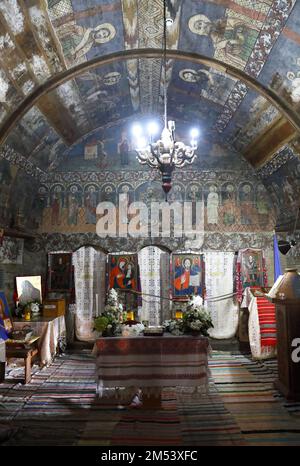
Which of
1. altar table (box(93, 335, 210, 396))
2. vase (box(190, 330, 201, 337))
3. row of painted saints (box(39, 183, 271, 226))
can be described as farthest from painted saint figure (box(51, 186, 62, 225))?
vase (box(190, 330, 201, 337))

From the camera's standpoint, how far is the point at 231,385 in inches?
275

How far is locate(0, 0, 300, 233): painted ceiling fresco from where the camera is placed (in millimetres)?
5453

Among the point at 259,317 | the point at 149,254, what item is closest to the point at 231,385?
the point at 259,317

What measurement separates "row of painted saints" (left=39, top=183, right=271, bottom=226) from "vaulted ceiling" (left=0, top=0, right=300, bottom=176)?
115 centimetres

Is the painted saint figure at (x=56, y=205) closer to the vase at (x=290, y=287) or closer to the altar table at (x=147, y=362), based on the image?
the altar table at (x=147, y=362)

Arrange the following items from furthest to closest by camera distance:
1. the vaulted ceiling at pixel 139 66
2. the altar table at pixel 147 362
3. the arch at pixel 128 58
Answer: the arch at pixel 128 58 < the altar table at pixel 147 362 < the vaulted ceiling at pixel 139 66

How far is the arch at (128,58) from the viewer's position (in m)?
6.72

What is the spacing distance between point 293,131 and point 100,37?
406 centimetres

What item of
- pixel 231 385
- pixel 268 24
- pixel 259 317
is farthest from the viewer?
pixel 259 317

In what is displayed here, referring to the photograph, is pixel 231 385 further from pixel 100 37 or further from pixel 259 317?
pixel 100 37

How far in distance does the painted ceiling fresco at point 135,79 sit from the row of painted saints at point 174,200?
61cm

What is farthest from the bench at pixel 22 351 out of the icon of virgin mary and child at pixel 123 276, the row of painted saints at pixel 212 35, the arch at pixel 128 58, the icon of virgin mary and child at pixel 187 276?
the row of painted saints at pixel 212 35

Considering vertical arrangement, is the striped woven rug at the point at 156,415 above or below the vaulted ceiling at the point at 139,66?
below

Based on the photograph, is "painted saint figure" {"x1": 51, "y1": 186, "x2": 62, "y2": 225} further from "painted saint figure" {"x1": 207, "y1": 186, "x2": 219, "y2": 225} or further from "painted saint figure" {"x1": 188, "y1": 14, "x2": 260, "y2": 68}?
"painted saint figure" {"x1": 188, "y1": 14, "x2": 260, "y2": 68}
